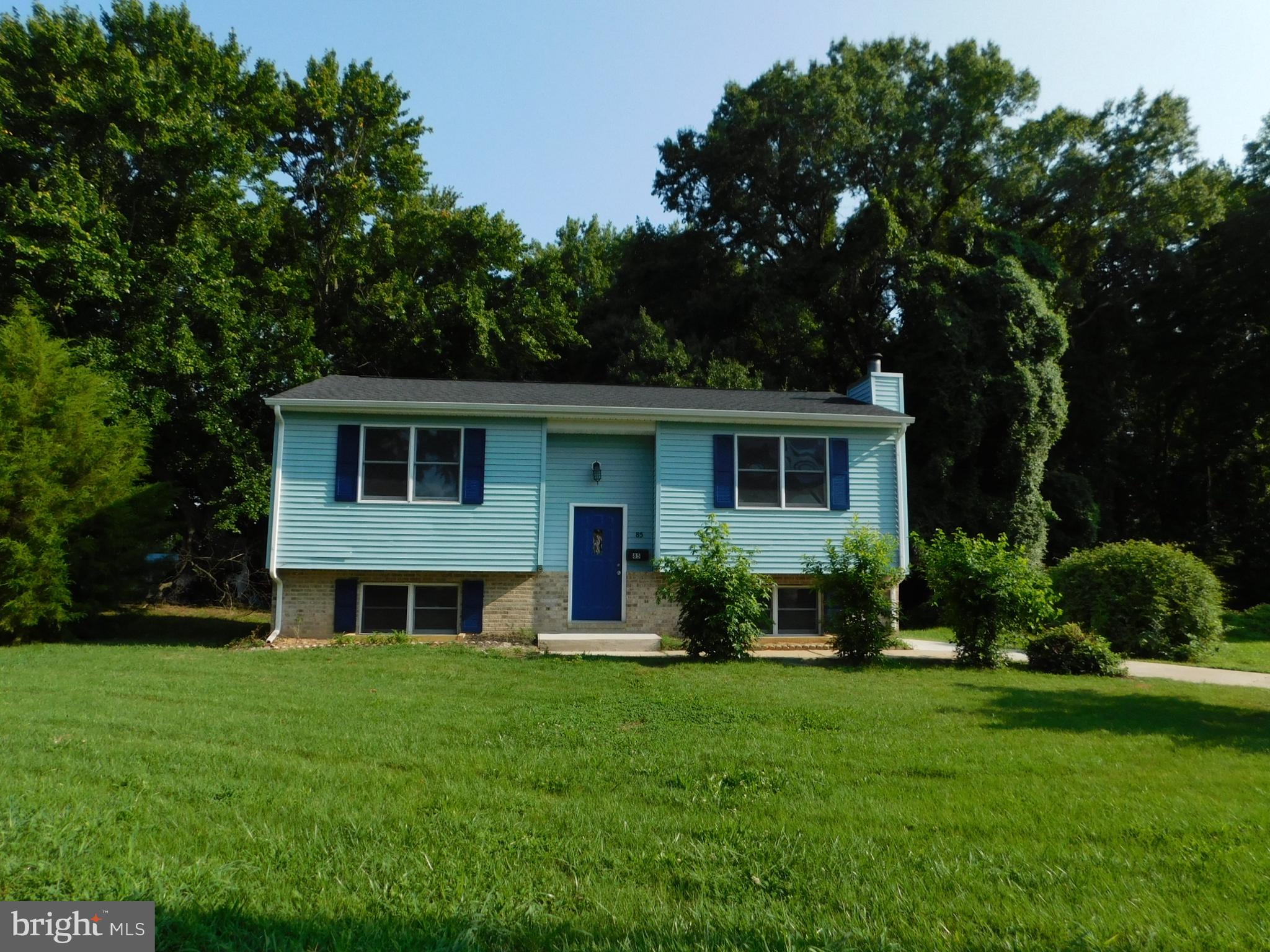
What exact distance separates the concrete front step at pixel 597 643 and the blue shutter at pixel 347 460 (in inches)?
158

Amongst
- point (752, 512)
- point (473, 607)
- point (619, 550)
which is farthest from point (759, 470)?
point (473, 607)

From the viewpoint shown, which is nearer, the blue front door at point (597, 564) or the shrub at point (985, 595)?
the shrub at point (985, 595)

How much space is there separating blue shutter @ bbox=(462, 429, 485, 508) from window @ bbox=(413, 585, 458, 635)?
26.6 inches

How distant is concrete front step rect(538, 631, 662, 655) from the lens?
41.6ft

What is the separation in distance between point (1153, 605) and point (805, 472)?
5919 mm

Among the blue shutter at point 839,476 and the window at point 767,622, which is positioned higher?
the blue shutter at point 839,476

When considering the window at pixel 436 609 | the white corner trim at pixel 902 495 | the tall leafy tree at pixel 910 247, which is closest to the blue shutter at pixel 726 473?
the white corner trim at pixel 902 495

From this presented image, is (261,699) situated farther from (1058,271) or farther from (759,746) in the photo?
(1058,271)

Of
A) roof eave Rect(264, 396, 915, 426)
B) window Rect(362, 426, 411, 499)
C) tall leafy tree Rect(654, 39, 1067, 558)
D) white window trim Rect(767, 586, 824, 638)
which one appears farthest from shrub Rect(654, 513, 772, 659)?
tall leafy tree Rect(654, 39, 1067, 558)

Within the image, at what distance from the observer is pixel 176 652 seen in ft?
40.6

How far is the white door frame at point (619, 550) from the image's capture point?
1464cm

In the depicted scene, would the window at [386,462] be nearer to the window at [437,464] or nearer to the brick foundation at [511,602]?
the window at [437,464]

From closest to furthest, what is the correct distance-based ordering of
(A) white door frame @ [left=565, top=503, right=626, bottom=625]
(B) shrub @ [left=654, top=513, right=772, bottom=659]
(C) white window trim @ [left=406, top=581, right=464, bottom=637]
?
(B) shrub @ [left=654, top=513, right=772, bottom=659], (C) white window trim @ [left=406, top=581, right=464, bottom=637], (A) white door frame @ [left=565, top=503, right=626, bottom=625]

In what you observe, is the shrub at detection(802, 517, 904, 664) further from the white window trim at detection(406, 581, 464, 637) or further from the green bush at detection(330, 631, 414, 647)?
the green bush at detection(330, 631, 414, 647)
